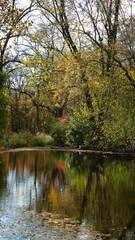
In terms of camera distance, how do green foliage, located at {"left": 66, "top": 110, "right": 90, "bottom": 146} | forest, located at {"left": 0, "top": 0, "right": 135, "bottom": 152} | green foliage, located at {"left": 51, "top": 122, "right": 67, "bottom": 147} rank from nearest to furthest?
forest, located at {"left": 0, "top": 0, "right": 135, "bottom": 152}, green foliage, located at {"left": 66, "top": 110, "right": 90, "bottom": 146}, green foliage, located at {"left": 51, "top": 122, "right": 67, "bottom": 147}

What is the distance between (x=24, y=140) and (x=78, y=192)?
613 inches

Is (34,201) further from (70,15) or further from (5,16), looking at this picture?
(70,15)

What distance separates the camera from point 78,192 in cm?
895

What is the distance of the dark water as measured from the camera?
21.6ft

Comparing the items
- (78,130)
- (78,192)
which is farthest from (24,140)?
(78,192)

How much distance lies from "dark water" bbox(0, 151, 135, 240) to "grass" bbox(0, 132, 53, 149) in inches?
353

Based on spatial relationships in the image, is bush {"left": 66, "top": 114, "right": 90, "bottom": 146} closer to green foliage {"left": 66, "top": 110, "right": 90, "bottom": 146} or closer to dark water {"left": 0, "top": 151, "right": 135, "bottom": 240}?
green foliage {"left": 66, "top": 110, "right": 90, "bottom": 146}

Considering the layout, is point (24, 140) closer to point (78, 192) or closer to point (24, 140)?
point (24, 140)

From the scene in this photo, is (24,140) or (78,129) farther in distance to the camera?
(24,140)

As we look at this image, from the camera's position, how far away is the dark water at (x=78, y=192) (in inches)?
259

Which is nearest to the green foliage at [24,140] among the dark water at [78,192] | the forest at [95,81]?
the forest at [95,81]

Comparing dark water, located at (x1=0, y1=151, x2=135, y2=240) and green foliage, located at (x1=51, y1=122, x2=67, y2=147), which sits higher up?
green foliage, located at (x1=51, y1=122, x2=67, y2=147)

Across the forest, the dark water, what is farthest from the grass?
the dark water

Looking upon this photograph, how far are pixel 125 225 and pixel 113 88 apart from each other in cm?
1121
